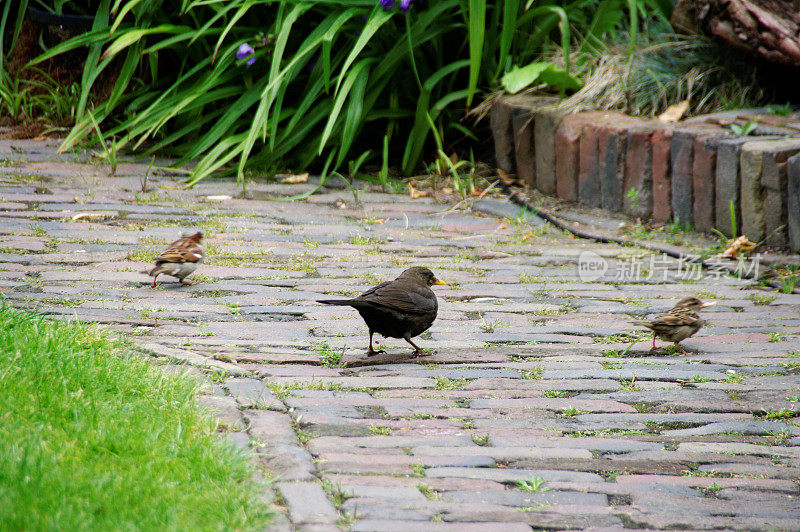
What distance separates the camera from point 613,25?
26.0 feet

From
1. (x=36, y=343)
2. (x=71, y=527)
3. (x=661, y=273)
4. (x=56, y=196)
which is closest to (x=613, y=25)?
(x=661, y=273)

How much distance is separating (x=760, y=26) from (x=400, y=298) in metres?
3.83

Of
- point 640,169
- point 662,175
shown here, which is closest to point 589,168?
point 640,169

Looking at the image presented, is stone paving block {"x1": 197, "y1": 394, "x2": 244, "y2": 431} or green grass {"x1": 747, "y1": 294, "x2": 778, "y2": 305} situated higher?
stone paving block {"x1": 197, "y1": 394, "x2": 244, "y2": 431}

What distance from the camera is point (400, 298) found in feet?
12.7

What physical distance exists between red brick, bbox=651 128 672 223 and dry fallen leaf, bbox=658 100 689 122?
0.43 meters

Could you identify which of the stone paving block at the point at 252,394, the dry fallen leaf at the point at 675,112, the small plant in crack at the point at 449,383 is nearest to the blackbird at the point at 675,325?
the small plant in crack at the point at 449,383

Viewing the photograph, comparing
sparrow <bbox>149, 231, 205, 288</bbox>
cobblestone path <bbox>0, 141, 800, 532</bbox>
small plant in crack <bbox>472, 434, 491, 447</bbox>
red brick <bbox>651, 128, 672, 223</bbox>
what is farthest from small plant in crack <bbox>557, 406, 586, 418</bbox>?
red brick <bbox>651, 128, 672, 223</bbox>

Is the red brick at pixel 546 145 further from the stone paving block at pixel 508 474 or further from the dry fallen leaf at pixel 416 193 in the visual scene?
the stone paving block at pixel 508 474

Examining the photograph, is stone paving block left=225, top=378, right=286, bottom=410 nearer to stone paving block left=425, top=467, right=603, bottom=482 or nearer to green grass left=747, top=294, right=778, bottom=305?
stone paving block left=425, top=467, right=603, bottom=482

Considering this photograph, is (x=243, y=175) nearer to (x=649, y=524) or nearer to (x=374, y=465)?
(x=374, y=465)

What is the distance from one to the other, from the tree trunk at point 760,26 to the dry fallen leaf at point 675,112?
53 centimetres

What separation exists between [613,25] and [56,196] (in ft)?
15.8

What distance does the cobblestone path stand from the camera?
2.63 meters
